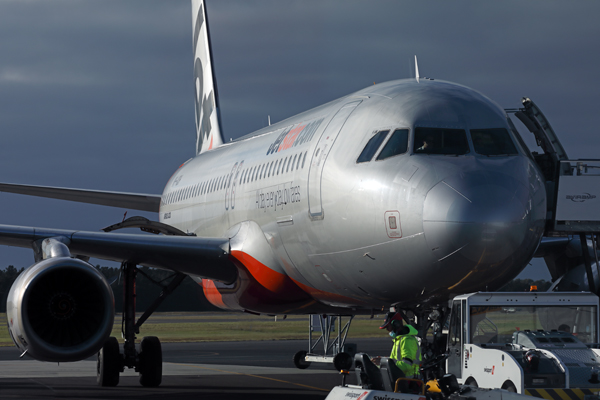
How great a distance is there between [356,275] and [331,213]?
90cm

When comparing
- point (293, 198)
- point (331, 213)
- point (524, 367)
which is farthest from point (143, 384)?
point (524, 367)

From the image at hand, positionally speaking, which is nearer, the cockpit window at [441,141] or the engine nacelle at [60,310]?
the cockpit window at [441,141]

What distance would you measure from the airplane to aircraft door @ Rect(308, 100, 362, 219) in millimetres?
30

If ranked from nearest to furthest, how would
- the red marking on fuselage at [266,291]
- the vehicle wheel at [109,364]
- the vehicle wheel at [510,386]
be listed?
the vehicle wheel at [510,386] < the red marking on fuselage at [266,291] < the vehicle wheel at [109,364]

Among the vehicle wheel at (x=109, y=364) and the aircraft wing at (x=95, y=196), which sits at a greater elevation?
the aircraft wing at (x=95, y=196)

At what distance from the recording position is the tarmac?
14.8 meters

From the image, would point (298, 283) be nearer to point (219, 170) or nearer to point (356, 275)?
point (356, 275)

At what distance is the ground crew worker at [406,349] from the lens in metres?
9.71

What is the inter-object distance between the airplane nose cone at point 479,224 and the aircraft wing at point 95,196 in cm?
1324

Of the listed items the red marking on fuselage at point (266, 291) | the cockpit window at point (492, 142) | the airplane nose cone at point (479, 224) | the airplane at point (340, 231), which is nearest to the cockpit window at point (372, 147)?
the airplane at point (340, 231)

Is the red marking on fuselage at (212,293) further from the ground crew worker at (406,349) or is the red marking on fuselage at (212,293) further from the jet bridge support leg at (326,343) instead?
the ground crew worker at (406,349)

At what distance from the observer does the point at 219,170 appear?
18188mm

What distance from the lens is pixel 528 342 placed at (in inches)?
428

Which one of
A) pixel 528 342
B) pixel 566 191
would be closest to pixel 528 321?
pixel 528 342
